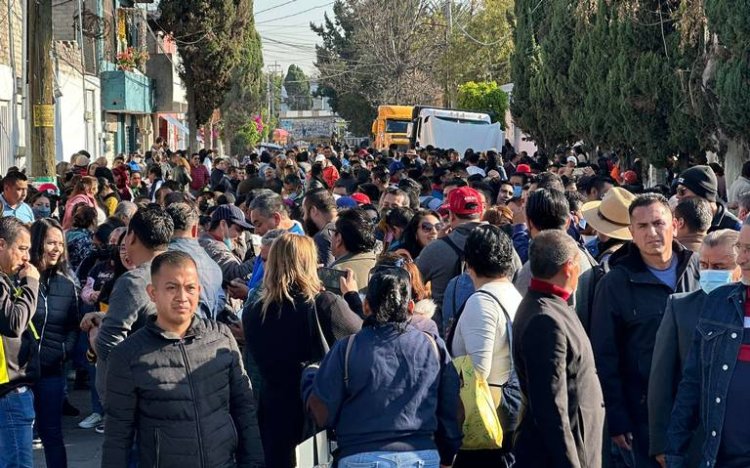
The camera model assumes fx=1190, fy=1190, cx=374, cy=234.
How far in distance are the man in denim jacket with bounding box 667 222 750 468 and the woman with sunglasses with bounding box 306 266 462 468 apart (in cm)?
93

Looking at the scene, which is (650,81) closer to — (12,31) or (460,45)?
(12,31)

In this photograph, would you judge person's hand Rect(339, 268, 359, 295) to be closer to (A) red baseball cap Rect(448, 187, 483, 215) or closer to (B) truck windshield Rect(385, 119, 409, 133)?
(A) red baseball cap Rect(448, 187, 483, 215)

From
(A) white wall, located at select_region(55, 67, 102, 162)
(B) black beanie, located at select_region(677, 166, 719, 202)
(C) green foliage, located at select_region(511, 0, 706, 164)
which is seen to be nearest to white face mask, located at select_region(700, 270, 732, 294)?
(B) black beanie, located at select_region(677, 166, 719, 202)

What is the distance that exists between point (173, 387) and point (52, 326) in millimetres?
2574

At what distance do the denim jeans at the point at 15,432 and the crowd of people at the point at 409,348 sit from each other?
0.04 ft

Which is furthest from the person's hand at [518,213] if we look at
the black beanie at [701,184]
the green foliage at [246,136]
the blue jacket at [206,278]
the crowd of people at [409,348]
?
the green foliage at [246,136]

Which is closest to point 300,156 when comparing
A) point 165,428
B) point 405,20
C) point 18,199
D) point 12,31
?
point 12,31

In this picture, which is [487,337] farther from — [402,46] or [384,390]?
[402,46]

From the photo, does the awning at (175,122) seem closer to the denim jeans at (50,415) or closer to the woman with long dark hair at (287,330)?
the denim jeans at (50,415)

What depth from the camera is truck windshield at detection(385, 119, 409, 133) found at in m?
47.8

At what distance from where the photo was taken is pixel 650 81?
20297 millimetres

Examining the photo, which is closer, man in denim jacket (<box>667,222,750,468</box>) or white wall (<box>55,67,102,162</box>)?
man in denim jacket (<box>667,222,750,468</box>)

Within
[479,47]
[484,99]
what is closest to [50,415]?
[484,99]

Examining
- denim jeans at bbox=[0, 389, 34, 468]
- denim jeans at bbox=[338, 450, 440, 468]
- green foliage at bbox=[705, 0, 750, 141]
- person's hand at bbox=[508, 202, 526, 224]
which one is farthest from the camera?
green foliage at bbox=[705, 0, 750, 141]
